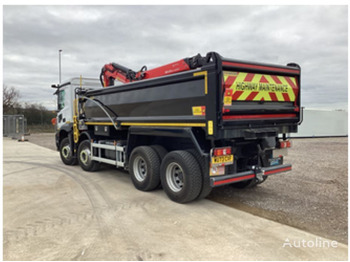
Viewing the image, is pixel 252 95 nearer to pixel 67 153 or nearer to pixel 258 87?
pixel 258 87

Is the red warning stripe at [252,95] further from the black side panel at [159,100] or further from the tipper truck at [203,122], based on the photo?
the black side panel at [159,100]

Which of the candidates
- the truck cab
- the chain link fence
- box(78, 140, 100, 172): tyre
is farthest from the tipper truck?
the chain link fence

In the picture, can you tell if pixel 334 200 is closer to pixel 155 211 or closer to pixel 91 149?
pixel 155 211

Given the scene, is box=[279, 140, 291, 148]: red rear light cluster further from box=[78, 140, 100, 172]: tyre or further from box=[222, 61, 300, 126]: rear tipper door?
box=[78, 140, 100, 172]: tyre

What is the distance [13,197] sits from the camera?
5801 millimetres

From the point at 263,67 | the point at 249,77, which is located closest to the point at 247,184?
the point at 249,77

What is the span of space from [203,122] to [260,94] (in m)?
1.26

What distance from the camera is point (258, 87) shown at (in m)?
5.27

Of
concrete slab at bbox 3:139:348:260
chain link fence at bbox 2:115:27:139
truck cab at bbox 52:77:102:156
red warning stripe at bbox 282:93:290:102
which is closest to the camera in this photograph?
concrete slab at bbox 3:139:348:260

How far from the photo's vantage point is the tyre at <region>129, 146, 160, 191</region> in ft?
19.3

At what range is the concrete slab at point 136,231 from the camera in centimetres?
345

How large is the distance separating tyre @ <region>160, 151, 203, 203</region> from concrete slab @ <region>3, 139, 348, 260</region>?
203 mm

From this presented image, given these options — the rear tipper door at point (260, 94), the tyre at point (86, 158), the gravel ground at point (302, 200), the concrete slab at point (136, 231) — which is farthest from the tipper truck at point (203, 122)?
the tyre at point (86, 158)

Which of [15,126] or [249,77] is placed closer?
[249,77]
